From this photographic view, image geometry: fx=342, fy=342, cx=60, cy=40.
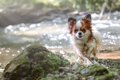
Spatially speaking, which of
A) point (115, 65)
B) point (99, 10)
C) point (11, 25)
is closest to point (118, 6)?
point (99, 10)

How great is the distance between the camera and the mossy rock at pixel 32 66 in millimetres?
6004

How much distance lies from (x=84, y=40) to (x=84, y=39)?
0.8 inches

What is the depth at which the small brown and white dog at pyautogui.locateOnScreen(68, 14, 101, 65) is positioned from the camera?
597 cm

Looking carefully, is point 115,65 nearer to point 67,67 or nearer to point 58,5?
point 67,67

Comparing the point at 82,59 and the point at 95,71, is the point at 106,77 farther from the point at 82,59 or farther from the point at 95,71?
the point at 82,59

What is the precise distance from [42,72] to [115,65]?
1.55 metres

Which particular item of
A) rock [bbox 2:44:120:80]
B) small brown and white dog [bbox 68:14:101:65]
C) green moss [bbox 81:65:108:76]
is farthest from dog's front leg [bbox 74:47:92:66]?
green moss [bbox 81:65:108:76]

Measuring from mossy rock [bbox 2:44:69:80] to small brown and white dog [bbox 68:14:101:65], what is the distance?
46 cm

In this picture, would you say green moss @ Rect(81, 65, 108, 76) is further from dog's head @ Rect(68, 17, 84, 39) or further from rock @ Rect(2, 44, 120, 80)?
dog's head @ Rect(68, 17, 84, 39)

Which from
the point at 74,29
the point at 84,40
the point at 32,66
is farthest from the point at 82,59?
the point at 32,66

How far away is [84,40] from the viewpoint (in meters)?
6.08

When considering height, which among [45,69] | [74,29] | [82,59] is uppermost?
[74,29]

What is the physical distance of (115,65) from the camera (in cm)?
666

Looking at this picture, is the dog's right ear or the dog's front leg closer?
the dog's right ear
